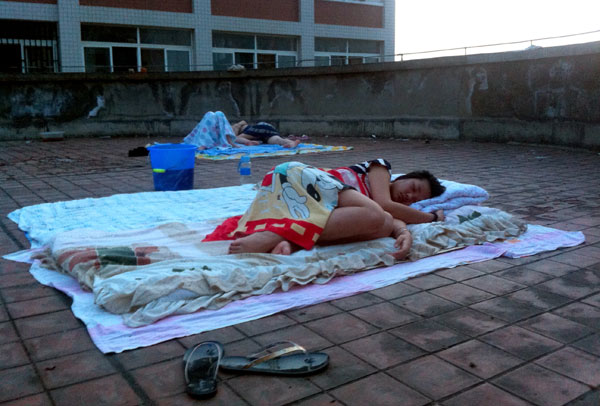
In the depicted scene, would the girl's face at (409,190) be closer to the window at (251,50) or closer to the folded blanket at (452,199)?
the folded blanket at (452,199)

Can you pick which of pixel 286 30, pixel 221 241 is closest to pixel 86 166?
pixel 221 241

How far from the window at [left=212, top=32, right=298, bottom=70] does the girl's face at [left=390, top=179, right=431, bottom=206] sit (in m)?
18.5

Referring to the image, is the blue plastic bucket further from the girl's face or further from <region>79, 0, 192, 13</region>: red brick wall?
<region>79, 0, 192, 13</region>: red brick wall

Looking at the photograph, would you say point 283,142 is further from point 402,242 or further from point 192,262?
point 192,262

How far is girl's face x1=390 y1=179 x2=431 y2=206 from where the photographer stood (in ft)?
12.6

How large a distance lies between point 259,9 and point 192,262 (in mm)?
21064

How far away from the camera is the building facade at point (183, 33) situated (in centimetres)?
1881

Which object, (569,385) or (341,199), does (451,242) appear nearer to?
(341,199)

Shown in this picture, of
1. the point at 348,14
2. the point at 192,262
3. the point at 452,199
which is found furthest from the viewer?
the point at 348,14

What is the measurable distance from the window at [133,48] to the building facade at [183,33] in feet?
0.11

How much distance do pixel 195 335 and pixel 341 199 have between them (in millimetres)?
1326

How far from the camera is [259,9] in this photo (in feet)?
74.0

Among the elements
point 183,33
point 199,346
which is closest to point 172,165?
point 199,346

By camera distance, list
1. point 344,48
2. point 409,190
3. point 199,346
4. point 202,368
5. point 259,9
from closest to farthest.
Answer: point 202,368 < point 199,346 < point 409,190 < point 259,9 < point 344,48
